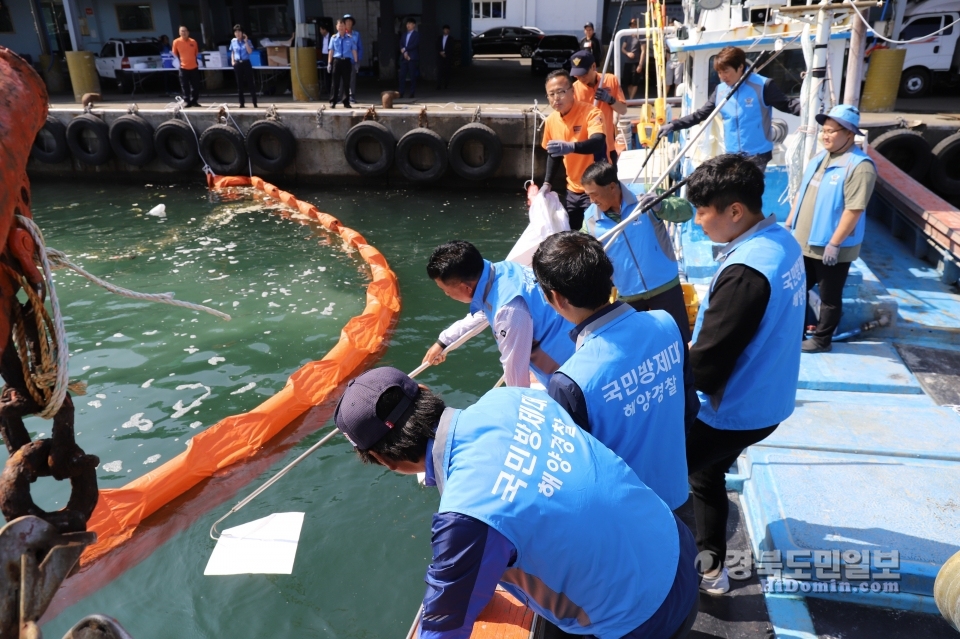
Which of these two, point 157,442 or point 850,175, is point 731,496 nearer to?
point 850,175

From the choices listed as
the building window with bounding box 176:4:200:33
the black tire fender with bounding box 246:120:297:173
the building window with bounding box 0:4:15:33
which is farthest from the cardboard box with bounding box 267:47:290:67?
the building window with bounding box 0:4:15:33

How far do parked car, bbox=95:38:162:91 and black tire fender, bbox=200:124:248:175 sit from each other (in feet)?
23.5

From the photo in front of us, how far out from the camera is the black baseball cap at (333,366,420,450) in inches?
58.3

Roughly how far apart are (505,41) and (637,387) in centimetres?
2814

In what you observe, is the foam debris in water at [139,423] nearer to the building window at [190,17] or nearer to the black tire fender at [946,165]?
the black tire fender at [946,165]

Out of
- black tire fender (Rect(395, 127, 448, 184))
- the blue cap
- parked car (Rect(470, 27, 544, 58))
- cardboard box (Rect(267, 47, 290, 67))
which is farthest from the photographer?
parked car (Rect(470, 27, 544, 58))

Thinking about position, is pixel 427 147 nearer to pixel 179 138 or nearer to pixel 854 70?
pixel 179 138

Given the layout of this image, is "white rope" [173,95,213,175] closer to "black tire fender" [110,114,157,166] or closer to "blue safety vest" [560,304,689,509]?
"black tire fender" [110,114,157,166]

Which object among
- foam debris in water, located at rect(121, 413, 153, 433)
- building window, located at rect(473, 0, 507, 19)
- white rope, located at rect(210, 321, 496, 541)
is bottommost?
foam debris in water, located at rect(121, 413, 153, 433)

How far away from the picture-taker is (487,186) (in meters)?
12.6

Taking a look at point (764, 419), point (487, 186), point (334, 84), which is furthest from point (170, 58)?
point (764, 419)

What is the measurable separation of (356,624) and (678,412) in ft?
6.97

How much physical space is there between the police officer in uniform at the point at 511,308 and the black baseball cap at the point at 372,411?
4.32 feet

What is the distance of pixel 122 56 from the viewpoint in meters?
18.5
